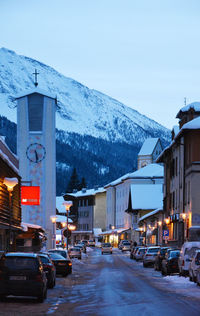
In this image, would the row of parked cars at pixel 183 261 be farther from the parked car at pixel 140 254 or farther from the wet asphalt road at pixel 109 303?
the parked car at pixel 140 254

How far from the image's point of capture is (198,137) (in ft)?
192

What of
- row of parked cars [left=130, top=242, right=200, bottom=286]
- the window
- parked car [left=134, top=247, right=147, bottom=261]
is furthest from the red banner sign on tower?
the window

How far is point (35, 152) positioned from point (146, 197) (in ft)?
101

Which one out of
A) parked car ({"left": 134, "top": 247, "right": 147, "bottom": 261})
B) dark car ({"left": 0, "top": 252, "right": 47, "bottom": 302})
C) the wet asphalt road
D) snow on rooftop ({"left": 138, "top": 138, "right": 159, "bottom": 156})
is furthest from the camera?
snow on rooftop ({"left": 138, "top": 138, "right": 159, "bottom": 156})

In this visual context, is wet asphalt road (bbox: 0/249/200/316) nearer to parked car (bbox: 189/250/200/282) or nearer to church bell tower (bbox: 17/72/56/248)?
parked car (bbox: 189/250/200/282)

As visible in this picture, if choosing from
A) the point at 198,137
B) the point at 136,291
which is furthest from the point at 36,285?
the point at 198,137

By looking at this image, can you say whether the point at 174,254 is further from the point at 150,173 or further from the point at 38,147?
the point at 150,173

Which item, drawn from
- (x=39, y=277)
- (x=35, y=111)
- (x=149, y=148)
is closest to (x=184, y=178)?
(x=35, y=111)

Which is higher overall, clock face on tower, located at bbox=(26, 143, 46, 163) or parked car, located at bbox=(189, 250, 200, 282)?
clock face on tower, located at bbox=(26, 143, 46, 163)

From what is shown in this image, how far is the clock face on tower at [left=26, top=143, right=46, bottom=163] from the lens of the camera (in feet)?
304

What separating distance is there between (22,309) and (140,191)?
332ft

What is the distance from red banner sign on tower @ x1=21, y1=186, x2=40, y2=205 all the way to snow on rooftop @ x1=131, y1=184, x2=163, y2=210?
49445 millimetres

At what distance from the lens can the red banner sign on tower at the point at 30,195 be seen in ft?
215

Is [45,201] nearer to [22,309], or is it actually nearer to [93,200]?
[22,309]
